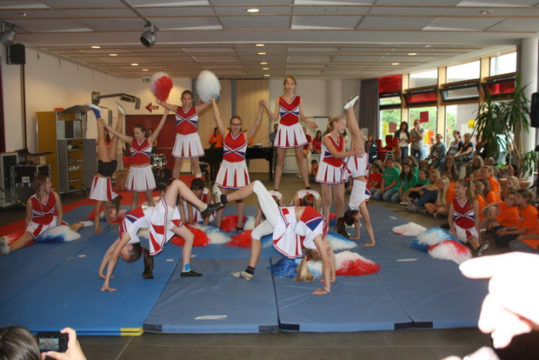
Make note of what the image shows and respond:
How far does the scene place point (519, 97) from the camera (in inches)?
351

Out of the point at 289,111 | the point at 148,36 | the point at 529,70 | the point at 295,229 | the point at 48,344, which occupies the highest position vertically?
the point at 148,36

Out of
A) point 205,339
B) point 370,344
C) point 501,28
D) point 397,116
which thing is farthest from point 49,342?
point 397,116

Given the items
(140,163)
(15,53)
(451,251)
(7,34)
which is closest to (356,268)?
(451,251)

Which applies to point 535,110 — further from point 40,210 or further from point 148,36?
point 40,210

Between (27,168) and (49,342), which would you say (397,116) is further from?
(49,342)

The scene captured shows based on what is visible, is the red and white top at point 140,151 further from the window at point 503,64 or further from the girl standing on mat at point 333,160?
the window at point 503,64

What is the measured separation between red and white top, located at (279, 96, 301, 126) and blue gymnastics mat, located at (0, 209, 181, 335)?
104 inches

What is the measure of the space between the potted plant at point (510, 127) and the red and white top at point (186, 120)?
20.1 feet

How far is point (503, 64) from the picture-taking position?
11.3 metres

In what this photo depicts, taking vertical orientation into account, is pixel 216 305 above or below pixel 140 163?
below

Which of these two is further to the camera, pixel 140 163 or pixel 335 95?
pixel 335 95

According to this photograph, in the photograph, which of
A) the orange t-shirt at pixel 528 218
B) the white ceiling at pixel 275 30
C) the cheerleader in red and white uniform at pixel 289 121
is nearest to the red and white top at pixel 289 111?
the cheerleader in red and white uniform at pixel 289 121

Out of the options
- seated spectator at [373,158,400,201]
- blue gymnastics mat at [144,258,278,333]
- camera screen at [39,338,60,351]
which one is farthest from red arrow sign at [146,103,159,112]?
camera screen at [39,338,60,351]

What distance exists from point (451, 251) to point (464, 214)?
2.51 feet
